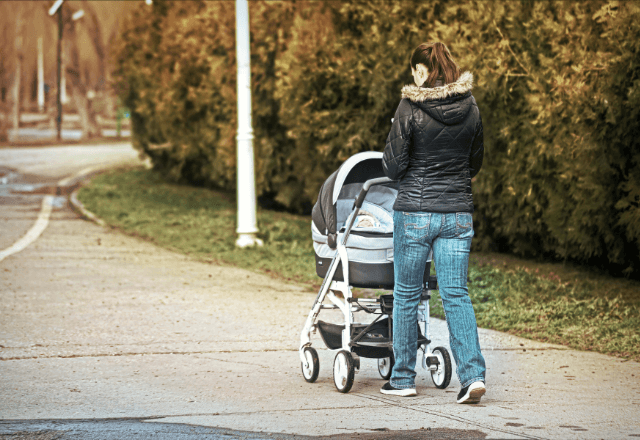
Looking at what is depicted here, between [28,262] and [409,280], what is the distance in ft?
22.3

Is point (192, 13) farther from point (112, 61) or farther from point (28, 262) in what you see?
point (28, 262)

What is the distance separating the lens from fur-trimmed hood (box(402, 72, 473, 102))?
498 cm

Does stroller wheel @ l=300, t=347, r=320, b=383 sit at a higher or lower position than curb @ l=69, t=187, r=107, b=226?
higher

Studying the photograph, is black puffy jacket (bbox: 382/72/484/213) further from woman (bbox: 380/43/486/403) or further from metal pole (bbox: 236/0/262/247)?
metal pole (bbox: 236/0/262/247)

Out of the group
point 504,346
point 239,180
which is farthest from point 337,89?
point 504,346

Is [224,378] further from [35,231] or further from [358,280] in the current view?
[35,231]

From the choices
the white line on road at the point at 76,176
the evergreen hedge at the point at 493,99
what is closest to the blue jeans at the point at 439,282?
the evergreen hedge at the point at 493,99

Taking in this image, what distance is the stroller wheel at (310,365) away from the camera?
564 cm

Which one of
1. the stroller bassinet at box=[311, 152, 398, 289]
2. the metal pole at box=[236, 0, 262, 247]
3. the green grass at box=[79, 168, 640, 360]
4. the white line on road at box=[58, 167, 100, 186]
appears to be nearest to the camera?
the stroller bassinet at box=[311, 152, 398, 289]

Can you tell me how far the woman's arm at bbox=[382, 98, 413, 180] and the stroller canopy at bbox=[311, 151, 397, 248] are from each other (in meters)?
0.62

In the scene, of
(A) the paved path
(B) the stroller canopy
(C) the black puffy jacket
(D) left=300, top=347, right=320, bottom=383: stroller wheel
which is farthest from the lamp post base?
(C) the black puffy jacket

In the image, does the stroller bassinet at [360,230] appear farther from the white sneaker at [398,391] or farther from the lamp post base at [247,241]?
the lamp post base at [247,241]

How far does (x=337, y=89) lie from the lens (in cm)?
1230

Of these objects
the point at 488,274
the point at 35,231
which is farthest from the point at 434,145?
the point at 35,231
